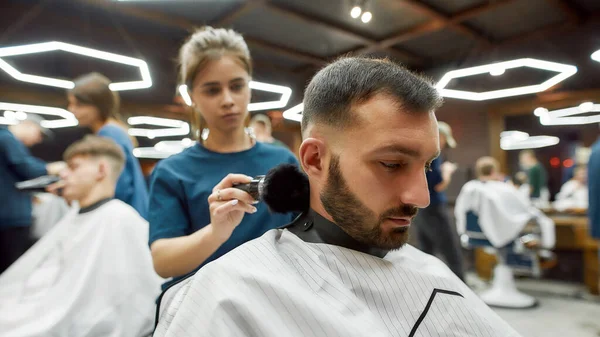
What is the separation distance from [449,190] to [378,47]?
2.65m

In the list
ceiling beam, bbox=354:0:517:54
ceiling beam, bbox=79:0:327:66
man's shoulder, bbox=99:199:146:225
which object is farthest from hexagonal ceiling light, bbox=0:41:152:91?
ceiling beam, bbox=354:0:517:54

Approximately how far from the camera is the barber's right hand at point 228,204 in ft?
3.08

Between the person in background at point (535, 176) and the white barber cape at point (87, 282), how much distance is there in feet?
18.7

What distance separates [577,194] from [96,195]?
17.8ft

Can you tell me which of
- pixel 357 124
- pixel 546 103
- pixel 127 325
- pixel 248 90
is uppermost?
pixel 546 103

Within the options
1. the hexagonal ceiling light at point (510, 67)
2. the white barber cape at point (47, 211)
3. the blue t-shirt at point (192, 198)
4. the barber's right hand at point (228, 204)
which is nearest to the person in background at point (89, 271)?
the blue t-shirt at point (192, 198)

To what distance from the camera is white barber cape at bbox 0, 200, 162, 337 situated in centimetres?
161

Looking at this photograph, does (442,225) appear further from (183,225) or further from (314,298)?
(314,298)

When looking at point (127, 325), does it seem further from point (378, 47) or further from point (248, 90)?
point (378, 47)

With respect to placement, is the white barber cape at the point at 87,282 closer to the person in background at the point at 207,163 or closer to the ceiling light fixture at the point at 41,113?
the person in background at the point at 207,163

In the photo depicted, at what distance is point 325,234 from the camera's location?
0.93 metres

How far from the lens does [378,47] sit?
5.34 metres

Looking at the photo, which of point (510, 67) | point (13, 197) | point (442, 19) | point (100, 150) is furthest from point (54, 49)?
point (510, 67)

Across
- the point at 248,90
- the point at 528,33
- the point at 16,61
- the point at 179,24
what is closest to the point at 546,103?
the point at 528,33
